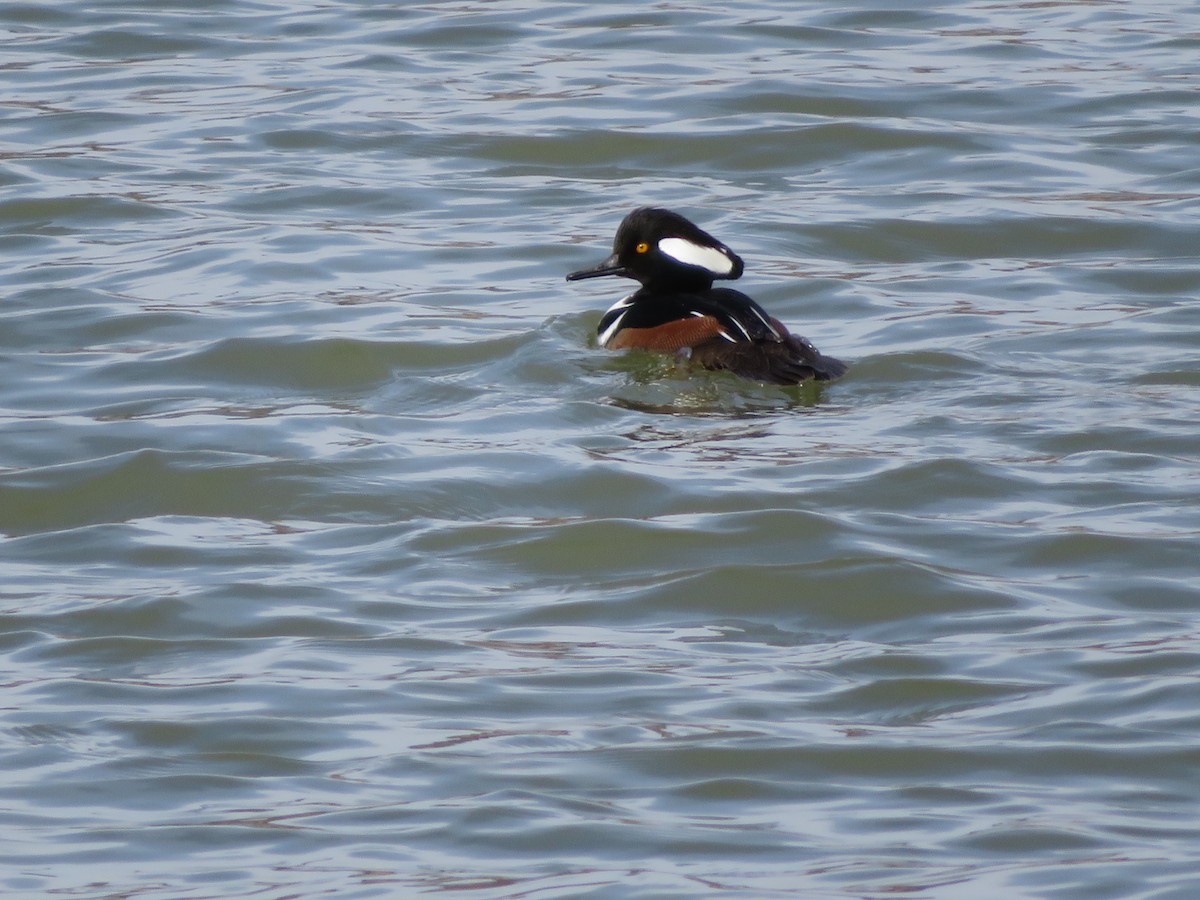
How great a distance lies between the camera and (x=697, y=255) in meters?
9.44

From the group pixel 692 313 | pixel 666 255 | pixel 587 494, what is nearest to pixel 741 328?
pixel 692 313

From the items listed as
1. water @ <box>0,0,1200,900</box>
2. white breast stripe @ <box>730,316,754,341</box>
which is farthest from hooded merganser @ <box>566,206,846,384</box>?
water @ <box>0,0,1200,900</box>

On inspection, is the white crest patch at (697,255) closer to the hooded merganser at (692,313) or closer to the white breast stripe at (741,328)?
the hooded merganser at (692,313)

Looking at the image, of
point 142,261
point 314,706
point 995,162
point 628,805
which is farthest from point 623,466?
point 995,162

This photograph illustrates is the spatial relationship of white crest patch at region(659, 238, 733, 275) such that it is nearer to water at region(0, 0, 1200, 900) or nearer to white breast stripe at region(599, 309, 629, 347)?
white breast stripe at region(599, 309, 629, 347)

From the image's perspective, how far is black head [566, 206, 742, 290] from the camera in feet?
30.8

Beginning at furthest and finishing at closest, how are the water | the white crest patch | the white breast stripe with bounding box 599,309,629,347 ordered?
1. the white crest patch
2. the white breast stripe with bounding box 599,309,629,347
3. the water

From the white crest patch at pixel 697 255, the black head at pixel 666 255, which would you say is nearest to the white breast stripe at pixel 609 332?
the black head at pixel 666 255

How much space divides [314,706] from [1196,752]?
2182 mm

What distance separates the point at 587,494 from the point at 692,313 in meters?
1.95

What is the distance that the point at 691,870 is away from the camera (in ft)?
14.5

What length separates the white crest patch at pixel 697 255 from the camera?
30.8ft

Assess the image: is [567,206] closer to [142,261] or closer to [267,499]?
[142,261]

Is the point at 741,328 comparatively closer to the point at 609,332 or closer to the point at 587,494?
the point at 609,332
